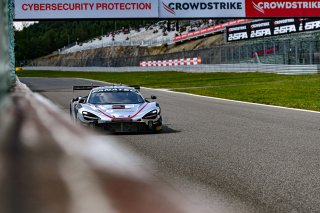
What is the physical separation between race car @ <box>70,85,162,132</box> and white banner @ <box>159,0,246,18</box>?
2740 centimetres

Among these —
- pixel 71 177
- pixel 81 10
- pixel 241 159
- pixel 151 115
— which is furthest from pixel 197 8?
pixel 71 177

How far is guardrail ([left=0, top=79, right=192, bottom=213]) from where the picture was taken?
Result: 0.89 metres

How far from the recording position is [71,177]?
0.96 m

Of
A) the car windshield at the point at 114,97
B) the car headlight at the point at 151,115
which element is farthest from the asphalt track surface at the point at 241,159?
the car windshield at the point at 114,97

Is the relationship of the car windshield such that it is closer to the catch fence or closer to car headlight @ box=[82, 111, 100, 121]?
car headlight @ box=[82, 111, 100, 121]

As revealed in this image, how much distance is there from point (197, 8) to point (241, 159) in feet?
107

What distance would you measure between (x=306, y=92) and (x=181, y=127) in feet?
50.6

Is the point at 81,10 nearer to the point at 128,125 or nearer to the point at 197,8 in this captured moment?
the point at 197,8

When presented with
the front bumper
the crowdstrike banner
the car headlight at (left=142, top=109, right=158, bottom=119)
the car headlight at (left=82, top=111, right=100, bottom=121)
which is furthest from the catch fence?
the car headlight at (left=82, top=111, right=100, bottom=121)

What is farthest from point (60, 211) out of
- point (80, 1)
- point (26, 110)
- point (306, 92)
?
point (80, 1)

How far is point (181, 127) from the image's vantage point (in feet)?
45.5

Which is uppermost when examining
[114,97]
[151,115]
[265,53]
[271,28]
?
[271,28]

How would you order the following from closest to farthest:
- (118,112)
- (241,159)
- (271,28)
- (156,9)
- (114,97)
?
(241,159) → (118,112) → (114,97) → (156,9) → (271,28)

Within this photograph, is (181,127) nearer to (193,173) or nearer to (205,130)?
(205,130)
